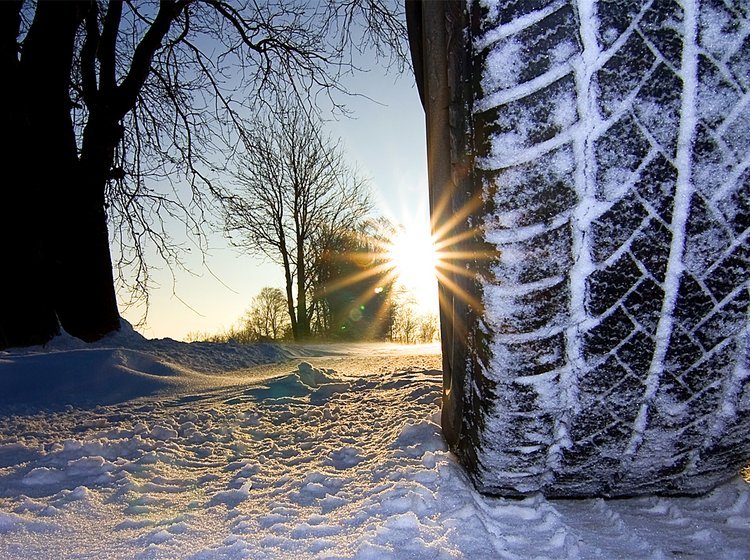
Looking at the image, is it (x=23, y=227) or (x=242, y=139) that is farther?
(x=242, y=139)

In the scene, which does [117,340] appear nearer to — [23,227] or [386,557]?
[23,227]

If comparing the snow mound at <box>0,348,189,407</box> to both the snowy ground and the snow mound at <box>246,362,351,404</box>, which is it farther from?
the snow mound at <box>246,362,351,404</box>

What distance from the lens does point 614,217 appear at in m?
0.69

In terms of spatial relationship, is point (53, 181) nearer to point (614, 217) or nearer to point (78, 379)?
point (78, 379)

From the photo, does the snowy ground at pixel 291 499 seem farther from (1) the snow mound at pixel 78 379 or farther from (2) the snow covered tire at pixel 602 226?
(1) the snow mound at pixel 78 379

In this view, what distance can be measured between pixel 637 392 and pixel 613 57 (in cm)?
49

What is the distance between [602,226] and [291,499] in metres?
0.72

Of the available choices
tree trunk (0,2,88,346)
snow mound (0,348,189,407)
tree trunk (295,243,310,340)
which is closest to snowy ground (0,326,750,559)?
snow mound (0,348,189,407)

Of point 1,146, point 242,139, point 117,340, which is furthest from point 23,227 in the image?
point 242,139

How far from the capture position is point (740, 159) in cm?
67

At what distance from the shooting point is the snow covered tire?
664 mm

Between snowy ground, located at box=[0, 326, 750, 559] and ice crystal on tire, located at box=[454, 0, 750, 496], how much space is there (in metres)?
0.16

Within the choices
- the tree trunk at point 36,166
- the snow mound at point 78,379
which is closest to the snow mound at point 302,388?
the snow mound at point 78,379

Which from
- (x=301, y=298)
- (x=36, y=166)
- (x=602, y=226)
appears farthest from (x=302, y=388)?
(x=301, y=298)
